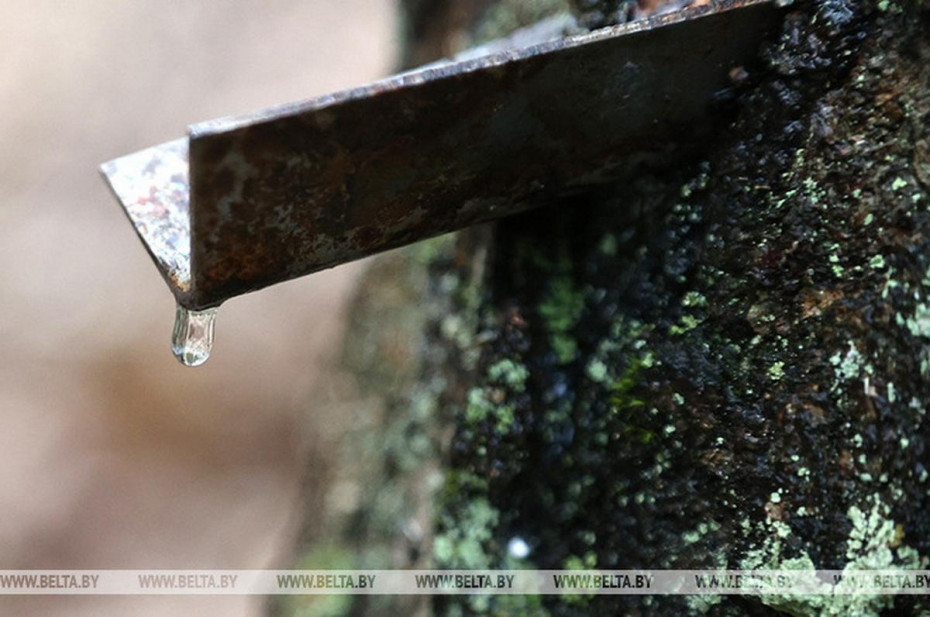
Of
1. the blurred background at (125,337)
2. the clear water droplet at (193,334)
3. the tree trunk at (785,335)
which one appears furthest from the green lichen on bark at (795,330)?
the blurred background at (125,337)

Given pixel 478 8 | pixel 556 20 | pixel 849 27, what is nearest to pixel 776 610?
pixel 849 27

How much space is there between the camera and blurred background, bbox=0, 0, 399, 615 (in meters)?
2.17

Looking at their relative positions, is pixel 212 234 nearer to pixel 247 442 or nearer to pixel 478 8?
pixel 478 8

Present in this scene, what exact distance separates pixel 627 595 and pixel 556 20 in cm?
58

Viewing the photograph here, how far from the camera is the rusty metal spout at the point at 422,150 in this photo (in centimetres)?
52

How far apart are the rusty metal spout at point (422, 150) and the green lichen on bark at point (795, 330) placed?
0.06m

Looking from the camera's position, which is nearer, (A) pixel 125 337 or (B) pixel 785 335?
(B) pixel 785 335

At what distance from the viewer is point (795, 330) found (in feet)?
2.11

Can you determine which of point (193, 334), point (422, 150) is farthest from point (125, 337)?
point (422, 150)

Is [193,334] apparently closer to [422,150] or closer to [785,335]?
[422,150]

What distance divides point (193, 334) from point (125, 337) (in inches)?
71.7

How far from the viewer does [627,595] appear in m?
0.75

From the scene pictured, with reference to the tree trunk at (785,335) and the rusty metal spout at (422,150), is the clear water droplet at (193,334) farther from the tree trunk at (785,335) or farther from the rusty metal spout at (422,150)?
the tree trunk at (785,335)

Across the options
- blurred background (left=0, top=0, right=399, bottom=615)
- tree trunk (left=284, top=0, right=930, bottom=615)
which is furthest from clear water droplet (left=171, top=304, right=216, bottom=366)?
blurred background (left=0, top=0, right=399, bottom=615)
